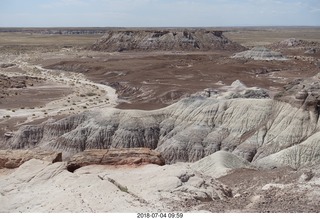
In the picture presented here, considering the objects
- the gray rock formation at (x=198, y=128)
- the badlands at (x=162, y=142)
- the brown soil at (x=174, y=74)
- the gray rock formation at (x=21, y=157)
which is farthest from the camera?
the brown soil at (x=174, y=74)

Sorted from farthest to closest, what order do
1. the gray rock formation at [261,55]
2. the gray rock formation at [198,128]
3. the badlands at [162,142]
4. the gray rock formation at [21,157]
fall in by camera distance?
1. the gray rock formation at [261,55]
2. the gray rock formation at [198,128]
3. the gray rock formation at [21,157]
4. the badlands at [162,142]

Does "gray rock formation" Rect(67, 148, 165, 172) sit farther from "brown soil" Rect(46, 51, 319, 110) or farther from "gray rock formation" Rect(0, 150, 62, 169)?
"brown soil" Rect(46, 51, 319, 110)

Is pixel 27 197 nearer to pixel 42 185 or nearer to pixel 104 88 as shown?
pixel 42 185

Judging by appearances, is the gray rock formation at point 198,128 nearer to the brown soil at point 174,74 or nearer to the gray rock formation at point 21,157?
the gray rock formation at point 21,157

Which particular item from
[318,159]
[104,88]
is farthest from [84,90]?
[318,159]

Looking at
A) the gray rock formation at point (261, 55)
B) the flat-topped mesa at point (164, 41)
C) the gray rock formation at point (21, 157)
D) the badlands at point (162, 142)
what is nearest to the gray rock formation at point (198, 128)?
the badlands at point (162, 142)
